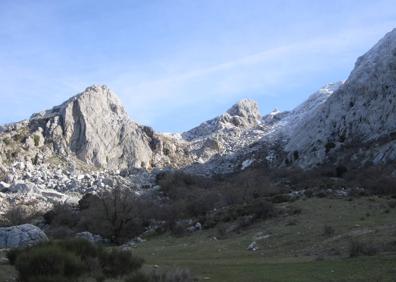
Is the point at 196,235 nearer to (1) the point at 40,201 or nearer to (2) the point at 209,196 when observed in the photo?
(2) the point at 209,196

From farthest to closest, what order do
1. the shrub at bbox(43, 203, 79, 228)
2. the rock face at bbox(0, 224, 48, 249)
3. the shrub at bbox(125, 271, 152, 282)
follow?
1. the shrub at bbox(43, 203, 79, 228)
2. the rock face at bbox(0, 224, 48, 249)
3. the shrub at bbox(125, 271, 152, 282)

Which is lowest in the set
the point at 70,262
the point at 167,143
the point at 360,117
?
the point at 70,262

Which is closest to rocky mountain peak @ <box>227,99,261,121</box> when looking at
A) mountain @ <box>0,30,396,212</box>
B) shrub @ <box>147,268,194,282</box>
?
mountain @ <box>0,30,396,212</box>

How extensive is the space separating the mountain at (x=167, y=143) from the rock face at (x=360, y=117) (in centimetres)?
19

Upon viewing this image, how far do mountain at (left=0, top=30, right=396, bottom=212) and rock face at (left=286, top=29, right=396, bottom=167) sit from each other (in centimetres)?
19

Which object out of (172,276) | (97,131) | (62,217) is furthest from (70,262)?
(97,131)

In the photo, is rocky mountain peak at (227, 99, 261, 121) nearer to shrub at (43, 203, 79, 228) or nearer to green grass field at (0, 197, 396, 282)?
shrub at (43, 203, 79, 228)

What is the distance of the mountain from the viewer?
75.6 m

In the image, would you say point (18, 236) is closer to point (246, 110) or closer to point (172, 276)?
point (172, 276)

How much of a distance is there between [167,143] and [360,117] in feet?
216

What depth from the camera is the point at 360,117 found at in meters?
79.2

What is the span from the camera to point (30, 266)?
13.4 metres

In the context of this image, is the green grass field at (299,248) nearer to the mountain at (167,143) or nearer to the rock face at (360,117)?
the mountain at (167,143)

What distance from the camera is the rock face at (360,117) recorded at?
239ft
